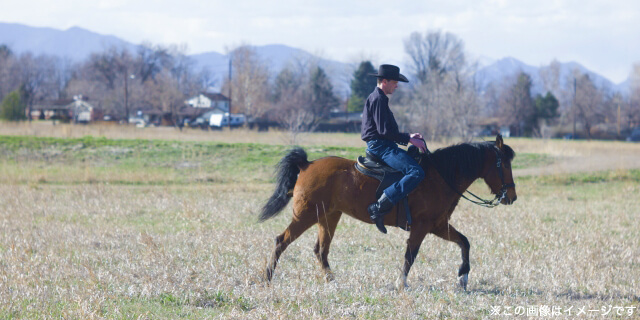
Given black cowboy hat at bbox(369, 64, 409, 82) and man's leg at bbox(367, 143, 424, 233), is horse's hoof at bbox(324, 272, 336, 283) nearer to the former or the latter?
man's leg at bbox(367, 143, 424, 233)

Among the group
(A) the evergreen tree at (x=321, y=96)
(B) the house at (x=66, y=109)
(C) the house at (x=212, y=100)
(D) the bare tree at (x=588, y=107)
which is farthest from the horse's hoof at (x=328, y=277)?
(C) the house at (x=212, y=100)

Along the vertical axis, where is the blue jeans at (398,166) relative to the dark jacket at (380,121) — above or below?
below

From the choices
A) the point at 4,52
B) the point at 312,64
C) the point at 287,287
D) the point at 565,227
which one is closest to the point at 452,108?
the point at 565,227

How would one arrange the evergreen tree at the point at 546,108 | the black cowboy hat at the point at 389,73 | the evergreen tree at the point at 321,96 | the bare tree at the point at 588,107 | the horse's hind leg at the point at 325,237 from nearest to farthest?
the black cowboy hat at the point at 389,73
the horse's hind leg at the point at 325,237
the evergreen tree at the point at 321,96
the bare tree at the point at 588,107
the evergreen tree at the point at 546,108

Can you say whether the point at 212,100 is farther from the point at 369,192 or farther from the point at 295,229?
the point at 369,192

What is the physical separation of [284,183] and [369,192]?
3.95 feet

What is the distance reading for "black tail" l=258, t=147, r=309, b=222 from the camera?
26.5ft

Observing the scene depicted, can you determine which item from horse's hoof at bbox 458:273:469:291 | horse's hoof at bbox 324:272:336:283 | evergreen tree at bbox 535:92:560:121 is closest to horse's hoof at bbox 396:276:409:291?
horse's hoof at bbox 458:273:469:291

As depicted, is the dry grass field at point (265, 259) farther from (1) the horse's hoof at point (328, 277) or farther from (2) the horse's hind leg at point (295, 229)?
(2) the horse's hind leg at point (295, 229)

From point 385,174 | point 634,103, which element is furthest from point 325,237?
point 634,103

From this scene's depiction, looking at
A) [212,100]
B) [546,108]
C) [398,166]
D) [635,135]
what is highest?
[212,100]

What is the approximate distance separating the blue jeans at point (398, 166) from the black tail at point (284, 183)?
3.34 ft

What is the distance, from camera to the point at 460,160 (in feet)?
26.1

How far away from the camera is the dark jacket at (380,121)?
7422 mm
